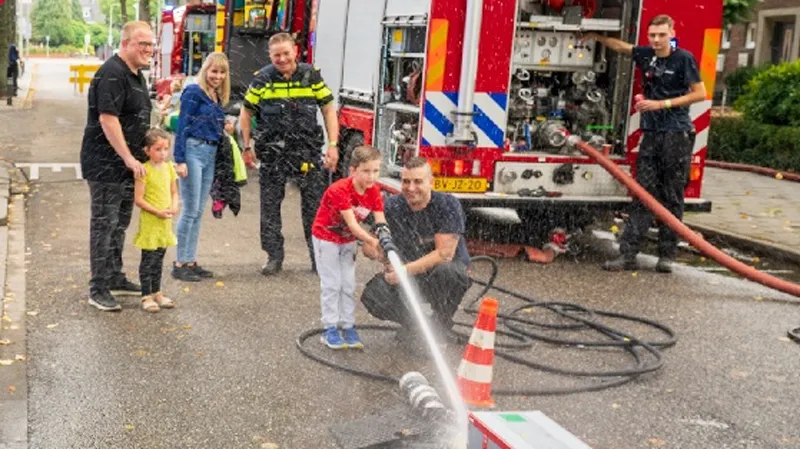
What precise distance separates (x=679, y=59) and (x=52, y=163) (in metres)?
10.3

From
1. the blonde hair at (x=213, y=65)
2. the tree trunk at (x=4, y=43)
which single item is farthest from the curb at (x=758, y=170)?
the tree trunk at (x=4, y=43)

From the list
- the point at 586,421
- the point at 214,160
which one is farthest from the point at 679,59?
the point at 586,421

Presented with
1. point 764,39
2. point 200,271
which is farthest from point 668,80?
point 764,39

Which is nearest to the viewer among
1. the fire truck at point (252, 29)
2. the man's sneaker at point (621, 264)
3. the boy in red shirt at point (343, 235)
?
the boy in red shirt at point (343, 235)

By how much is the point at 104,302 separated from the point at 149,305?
303mm

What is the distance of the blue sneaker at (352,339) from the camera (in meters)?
6.72

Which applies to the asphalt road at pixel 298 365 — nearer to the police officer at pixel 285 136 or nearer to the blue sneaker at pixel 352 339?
the blue sneaker at pixel 352 339

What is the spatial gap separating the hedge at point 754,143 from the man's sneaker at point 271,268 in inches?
440

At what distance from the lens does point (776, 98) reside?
60.6ft

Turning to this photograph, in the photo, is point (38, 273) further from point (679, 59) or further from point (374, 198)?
point (679, 59)

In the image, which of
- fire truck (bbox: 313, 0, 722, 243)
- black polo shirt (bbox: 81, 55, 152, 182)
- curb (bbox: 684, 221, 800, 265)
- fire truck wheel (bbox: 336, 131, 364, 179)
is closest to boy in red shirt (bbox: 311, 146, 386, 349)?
black polo shirt (bbox: 81, 55, 152, 182)

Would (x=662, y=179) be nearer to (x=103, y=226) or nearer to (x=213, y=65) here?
(x=213, y=65)

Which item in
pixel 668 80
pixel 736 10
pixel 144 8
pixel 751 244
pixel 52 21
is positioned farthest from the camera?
pixel 52 21

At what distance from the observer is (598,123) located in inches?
414
